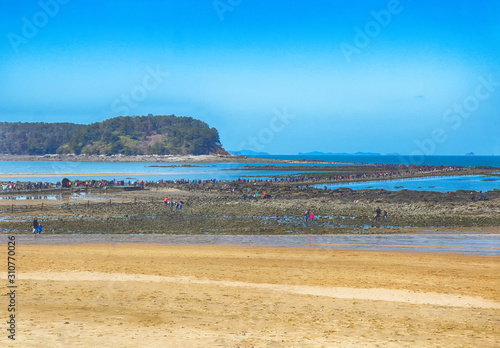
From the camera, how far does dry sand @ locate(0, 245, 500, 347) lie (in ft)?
26.5

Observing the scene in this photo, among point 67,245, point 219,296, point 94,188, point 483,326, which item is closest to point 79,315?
point 219,296

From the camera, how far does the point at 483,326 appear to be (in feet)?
29.3

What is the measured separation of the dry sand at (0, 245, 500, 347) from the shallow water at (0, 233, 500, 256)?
74.2 inches

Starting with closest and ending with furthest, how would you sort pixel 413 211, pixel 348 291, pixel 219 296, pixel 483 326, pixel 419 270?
pixel 483 326, pixel 219 296, pixel 348 291, pixel 419 270, pixel 413 211

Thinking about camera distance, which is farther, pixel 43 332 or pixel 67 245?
pixel 67 245

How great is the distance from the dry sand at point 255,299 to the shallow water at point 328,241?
1885 millimetres

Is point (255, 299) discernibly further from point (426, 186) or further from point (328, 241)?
point (426, 186)

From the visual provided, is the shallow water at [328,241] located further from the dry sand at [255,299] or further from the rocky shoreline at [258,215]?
the dry sand at [255,299]

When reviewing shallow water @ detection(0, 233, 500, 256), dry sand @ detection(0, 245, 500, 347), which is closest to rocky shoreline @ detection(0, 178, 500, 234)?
shallow water @ detection(0, 233, 500, 256)

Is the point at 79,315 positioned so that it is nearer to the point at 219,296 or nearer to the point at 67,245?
the point at 219,296

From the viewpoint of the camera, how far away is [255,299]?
11.0m

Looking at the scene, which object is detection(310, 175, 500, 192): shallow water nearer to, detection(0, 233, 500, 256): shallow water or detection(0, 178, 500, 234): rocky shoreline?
detection(0, 178, 500, 234): rocky shoreline

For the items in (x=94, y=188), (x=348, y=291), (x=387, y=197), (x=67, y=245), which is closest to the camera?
(x=348, y=291)

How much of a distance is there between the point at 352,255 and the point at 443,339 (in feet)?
31.5
